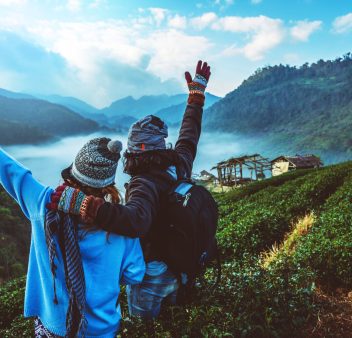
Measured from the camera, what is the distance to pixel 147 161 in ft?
9.29

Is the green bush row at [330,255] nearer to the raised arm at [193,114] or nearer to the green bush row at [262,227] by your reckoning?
the green bush row at [262,227]

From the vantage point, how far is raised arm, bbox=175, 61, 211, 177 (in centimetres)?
365

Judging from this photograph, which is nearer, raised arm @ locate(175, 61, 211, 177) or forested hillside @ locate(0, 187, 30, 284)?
raised arm @ locate(175, 61, 211, 177)

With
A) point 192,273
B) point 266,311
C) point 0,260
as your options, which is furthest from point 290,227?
point 0,260

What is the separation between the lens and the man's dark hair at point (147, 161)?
112 inches

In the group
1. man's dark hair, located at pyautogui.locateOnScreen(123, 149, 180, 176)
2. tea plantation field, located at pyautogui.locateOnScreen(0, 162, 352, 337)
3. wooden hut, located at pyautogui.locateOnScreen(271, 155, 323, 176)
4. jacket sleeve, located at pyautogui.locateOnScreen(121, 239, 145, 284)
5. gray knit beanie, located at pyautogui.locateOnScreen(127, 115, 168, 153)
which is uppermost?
wooden hut, located at pyautogui.locateOnScreen(271, 155, 323, 176)

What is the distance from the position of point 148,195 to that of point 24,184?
82 centimetres

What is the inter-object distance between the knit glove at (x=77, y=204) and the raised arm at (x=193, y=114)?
62.2 inches

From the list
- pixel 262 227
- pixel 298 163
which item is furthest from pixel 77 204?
pixel 298 163

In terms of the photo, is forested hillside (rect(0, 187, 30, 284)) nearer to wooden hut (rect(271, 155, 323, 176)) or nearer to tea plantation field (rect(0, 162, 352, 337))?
tea plantation field (rect(0, 162, 352, 337))

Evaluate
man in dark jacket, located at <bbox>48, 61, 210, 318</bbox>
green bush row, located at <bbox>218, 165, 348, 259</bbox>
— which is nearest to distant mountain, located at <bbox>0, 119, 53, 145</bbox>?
green bush row, located at <bbox>218, 165, 348, 259</bbox>

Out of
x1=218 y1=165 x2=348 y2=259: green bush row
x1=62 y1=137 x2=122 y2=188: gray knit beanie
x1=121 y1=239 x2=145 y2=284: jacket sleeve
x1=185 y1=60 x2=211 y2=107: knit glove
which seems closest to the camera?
x1=62 y1=137 x2=122 y2=188: gray knit beanie

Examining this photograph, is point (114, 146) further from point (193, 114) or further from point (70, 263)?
point (193, 114)

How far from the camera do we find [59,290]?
8.02ft
